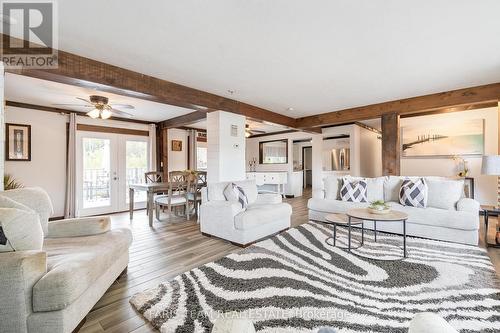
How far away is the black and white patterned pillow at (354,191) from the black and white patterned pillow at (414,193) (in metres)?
0.58

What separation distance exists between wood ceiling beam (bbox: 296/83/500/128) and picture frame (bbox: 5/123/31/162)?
6.29 m

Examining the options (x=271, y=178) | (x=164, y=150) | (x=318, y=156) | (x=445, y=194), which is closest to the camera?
(x=445, y=194)

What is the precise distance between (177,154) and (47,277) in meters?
5.86

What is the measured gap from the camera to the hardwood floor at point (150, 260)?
1724 mm

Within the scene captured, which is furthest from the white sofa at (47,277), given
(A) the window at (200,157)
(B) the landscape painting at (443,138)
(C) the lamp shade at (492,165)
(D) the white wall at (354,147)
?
(B) the landscape painting at (443,138)

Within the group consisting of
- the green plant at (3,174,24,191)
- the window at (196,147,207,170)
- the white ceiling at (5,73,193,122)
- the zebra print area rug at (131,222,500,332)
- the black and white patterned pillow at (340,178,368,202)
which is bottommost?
the zebra print area rug at (131,222,500,332)

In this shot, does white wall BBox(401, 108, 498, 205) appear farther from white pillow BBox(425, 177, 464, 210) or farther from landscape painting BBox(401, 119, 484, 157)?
white pillow BBox(425, 177, 464, 210)

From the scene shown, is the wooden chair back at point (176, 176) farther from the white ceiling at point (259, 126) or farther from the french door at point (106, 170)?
the french door at point (106, 170)

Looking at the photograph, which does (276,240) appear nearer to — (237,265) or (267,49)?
(237,265)

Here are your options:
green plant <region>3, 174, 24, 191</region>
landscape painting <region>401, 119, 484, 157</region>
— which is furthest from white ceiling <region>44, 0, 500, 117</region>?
green plant <region>3, 174, 24, 191</region>

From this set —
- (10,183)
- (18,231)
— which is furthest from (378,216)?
(10,183)

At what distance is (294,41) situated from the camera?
94.4 inches

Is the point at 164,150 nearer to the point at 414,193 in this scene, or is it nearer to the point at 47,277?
the point at 47,277

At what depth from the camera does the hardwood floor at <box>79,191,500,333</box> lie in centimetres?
172
